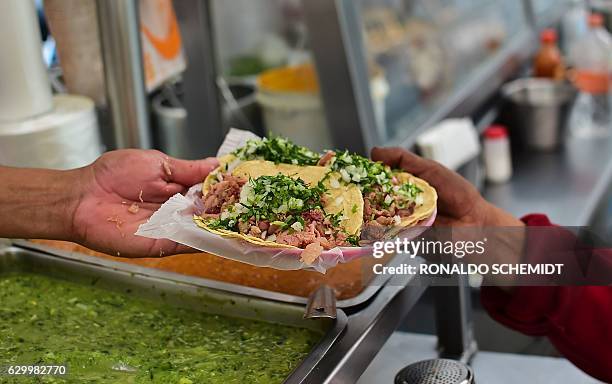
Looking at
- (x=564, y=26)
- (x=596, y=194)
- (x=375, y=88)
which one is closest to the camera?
(x=375, y=88)

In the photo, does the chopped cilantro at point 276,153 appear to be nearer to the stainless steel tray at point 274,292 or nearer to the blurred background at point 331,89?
the stainless steel tray at point 274,292

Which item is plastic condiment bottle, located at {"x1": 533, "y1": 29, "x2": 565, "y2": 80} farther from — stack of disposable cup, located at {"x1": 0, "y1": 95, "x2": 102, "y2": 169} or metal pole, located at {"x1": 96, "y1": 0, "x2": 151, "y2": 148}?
stack of disposable cup, located at {"x1": 0, "y1": 95, "x2": 102, "y2": 169}

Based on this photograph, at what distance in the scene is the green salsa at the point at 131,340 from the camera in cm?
125

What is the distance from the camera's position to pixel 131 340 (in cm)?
135

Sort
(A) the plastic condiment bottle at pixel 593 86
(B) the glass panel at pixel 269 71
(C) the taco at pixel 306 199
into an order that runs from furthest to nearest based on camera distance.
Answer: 1. (A) the plastic condiment bottle at pixel 593 86
2. (B) the glass panel at pixel 269 71
3. (C) the taco at pixel 306 199

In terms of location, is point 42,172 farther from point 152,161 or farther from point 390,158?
point 390,158

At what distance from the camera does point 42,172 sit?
1419 mm

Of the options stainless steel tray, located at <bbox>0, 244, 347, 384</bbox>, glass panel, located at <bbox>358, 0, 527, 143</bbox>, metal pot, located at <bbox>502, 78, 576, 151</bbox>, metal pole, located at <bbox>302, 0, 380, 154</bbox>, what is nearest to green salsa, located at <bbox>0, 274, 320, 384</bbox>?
stainless steel tray, located at <bbox>0, 244, 347, 384</bbox>

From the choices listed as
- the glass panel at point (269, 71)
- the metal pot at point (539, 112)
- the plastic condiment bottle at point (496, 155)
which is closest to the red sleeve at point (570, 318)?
the glass panel at point (269, 71)

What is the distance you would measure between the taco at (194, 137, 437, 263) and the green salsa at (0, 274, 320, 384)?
229mm

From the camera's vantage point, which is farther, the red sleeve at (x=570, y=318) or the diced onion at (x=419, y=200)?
the red sleeve at (x=570, y=318)

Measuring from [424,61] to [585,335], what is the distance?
1.37 metres

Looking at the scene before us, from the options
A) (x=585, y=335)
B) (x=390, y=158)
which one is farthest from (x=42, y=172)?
(x=585, y=335)

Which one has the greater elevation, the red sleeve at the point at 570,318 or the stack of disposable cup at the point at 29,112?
the stack of disposable cup at the point at 29,112
